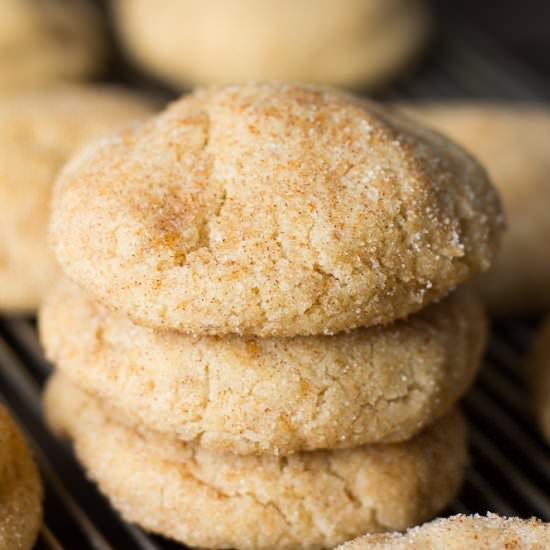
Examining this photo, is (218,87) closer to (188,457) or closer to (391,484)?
(188,457)

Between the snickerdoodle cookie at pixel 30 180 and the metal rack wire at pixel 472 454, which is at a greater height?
the snickerdoodle cookie at pixel 30 180

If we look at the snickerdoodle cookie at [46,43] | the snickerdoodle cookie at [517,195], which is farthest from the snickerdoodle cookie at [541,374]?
the snickerdoodle cookie at [46,43]

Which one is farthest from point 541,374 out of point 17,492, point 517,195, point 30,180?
point 30,180

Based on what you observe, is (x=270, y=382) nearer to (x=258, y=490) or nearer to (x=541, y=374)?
(x=258, y=490)

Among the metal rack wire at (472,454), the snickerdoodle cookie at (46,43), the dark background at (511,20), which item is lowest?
the metal rack wire at (472,454)

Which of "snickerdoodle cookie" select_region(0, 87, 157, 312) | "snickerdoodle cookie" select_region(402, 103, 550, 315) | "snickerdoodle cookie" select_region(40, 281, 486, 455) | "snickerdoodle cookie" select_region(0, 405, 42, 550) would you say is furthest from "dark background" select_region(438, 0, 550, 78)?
"snickerdoodle cookie" select_region(0, 405, 42, 550)

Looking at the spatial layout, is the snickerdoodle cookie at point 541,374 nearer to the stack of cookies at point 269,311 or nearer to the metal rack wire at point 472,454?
the metal rack wire at point 472,454

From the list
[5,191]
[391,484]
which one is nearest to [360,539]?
[391,484]
